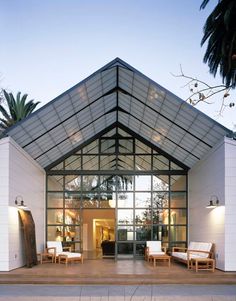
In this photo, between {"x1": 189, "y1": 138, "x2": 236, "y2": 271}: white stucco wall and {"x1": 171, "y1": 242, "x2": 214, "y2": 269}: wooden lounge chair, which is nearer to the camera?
{"x1": 189, "y1": 138, "x2": 236, "y2": 271}: white stucco wall

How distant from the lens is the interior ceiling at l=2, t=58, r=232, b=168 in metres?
13.7

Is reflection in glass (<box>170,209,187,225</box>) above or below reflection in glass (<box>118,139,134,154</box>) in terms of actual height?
below

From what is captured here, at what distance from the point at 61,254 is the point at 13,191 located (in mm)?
3342

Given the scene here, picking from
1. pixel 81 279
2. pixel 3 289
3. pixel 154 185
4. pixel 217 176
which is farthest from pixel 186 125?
pixel 3 289

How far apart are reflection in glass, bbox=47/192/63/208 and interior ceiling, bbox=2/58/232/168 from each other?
1258mm

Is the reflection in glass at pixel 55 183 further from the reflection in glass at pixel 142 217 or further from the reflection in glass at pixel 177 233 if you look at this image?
the reflection in glass at pixel 177 233

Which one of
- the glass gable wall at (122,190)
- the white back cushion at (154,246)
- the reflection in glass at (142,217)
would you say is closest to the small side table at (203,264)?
the white back cushion at (154,246)

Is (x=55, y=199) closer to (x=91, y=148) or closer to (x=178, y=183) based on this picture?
(x=91, y=148)

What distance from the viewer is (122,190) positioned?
18484 mm

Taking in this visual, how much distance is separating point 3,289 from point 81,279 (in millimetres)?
2090

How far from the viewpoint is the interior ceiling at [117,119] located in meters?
13.7

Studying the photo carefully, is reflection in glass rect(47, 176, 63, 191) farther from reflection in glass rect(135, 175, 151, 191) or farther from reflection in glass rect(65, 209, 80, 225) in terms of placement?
reflection in glass rect(135, 175, 151, 191)

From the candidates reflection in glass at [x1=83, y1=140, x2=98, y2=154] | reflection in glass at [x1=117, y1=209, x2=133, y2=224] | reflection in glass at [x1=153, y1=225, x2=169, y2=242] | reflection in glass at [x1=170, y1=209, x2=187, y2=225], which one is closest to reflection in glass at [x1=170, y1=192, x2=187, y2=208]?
reflection in glass at [x1=170, y1=209, x2=187, y2=225]

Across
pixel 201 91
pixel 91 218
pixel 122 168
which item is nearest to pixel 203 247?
pixel 122 168
